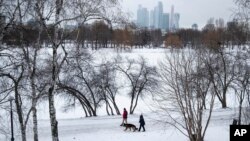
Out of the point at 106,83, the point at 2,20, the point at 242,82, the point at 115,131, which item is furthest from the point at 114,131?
the point at 2,20

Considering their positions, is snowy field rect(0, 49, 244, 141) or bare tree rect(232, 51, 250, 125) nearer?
bare tree rect(232, 51, 250, 125)

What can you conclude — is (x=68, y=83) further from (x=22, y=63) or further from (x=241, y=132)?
(x=241, y=132)

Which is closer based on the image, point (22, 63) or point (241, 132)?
point (241, 132)

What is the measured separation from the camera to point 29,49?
2177 centimetres

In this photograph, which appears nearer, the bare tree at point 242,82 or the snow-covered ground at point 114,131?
the bare tree at point 242,82

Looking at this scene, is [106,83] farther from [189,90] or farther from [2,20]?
[2,20]

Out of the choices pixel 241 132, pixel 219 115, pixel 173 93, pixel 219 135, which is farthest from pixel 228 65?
pixel 241 132

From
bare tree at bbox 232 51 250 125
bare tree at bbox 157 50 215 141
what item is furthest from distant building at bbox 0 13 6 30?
bare tree at bbox 232 51 250 125

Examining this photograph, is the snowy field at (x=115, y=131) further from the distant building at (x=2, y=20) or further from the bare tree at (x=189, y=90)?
the distant building at (x=2, y=20)

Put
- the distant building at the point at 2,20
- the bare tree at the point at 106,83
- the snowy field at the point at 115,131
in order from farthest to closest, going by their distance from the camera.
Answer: the bare tree at the point at 106,83 → the snowy field at the point at 115,131 → the distant building at the point at 2,20

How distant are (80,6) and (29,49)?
7258 millimetres

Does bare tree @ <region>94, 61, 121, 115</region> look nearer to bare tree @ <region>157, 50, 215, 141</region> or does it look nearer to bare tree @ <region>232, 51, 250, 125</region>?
bare tree @ <region>232, 51, 250, 125</region>

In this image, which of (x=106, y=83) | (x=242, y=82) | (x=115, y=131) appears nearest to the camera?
(x=115, y=131)

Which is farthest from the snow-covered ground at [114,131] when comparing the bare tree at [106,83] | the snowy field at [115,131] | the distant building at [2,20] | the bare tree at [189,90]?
the distant building at [2,20]
